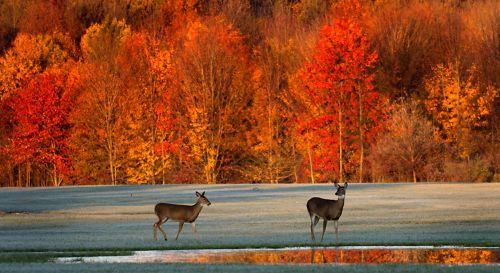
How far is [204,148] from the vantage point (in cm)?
7269

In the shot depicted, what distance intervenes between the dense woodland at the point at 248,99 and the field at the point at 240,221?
1501 cm

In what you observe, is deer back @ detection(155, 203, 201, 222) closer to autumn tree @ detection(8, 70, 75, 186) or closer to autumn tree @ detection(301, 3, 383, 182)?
autumn tree @ detection(301, 3, 383, 182)

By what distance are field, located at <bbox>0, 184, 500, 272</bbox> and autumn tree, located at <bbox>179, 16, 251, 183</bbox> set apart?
16.7 m

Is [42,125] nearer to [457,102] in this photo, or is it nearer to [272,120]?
[272,120]

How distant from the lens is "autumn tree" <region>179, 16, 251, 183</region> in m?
72.7

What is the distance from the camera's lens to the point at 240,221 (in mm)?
33688

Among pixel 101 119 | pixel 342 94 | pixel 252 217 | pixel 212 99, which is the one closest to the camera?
pixel 252 217

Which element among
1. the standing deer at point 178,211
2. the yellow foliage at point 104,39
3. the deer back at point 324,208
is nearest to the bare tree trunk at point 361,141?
the yellow foliage at point 104,39

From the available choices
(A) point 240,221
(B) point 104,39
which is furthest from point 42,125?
(A) point 240,221

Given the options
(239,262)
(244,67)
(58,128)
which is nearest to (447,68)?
(244,67)

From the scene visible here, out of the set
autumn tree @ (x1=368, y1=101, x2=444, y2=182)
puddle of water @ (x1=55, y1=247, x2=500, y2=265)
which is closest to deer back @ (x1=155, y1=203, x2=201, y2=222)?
puddle of water @ (x1=55, y1=247, x2=500, y2=265)

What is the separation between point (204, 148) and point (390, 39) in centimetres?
1525

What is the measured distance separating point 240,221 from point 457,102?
38.3 meters

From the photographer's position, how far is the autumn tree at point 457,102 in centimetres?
6825
